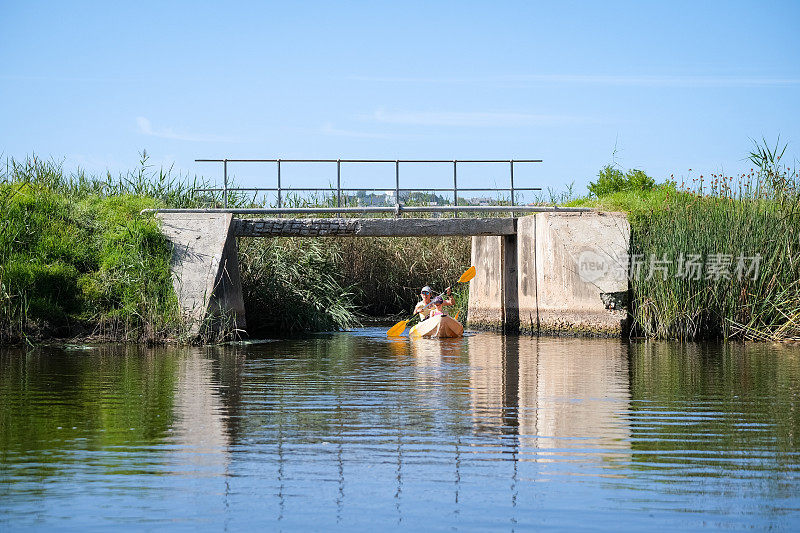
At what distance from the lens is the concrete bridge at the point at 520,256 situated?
19.7m

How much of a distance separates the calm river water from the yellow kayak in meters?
5.40

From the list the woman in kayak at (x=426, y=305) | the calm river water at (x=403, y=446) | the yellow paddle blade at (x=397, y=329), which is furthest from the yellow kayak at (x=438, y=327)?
the calm river water at (x=403, y=446)

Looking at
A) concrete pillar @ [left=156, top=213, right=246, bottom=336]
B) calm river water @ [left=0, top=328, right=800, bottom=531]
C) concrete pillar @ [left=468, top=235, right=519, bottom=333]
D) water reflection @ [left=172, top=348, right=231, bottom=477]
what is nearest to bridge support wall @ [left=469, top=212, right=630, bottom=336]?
concrete pillar @ [left=468, top=235, right=519, bottom=333]

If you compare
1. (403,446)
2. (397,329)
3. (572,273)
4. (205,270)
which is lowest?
(403,446)

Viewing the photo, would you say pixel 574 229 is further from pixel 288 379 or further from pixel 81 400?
pixel 81 400

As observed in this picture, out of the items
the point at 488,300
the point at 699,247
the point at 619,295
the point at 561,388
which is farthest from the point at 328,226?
the point at 561,388

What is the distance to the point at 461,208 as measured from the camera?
2169 cm

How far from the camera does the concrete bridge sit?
64.5 feet

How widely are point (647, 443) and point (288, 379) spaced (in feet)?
21.1

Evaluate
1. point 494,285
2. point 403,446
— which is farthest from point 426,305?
point 403,446

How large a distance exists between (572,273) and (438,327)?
318 centimetres

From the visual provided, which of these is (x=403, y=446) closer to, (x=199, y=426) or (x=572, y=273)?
(x=199, y=426)

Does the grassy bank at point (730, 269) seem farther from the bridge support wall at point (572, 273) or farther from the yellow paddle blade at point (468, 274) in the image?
the yellow paddle blade at point (468, 274)

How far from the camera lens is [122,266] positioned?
1972 cm
